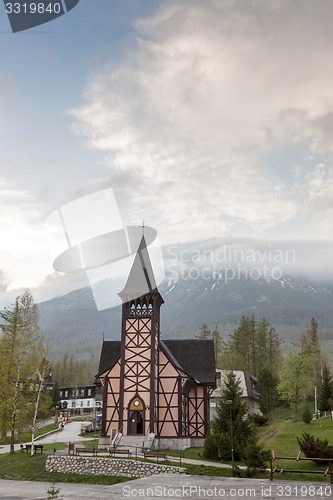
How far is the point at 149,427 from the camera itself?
3972 centimetres

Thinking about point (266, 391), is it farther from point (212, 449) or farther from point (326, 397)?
point (212, 449)

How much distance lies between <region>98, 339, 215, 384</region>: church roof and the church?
139mm

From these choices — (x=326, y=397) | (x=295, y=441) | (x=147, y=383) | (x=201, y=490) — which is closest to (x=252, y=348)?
(x=326, y=397)

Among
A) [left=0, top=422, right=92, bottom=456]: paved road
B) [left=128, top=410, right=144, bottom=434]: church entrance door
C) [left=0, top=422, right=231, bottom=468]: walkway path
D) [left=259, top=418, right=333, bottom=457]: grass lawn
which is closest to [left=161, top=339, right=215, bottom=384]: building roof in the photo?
[left=128, top=410, right=144, bottom=434]: church entrance door

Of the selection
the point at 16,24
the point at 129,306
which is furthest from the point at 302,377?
the point at 16,24

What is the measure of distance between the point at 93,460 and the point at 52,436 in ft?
90.2

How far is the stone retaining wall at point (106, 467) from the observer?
27.8 m

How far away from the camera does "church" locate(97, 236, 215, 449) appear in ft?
134

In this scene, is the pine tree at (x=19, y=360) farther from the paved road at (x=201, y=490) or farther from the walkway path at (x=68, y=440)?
the paved road at (x=201, y=490)

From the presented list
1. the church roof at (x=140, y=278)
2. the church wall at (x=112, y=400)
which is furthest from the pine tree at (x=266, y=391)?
the church roof at (x=140, y=278)

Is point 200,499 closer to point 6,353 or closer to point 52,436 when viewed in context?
point 6,353

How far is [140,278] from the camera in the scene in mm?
43969

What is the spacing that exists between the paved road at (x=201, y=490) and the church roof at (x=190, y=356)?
2078 cm

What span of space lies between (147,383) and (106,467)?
12.7m
